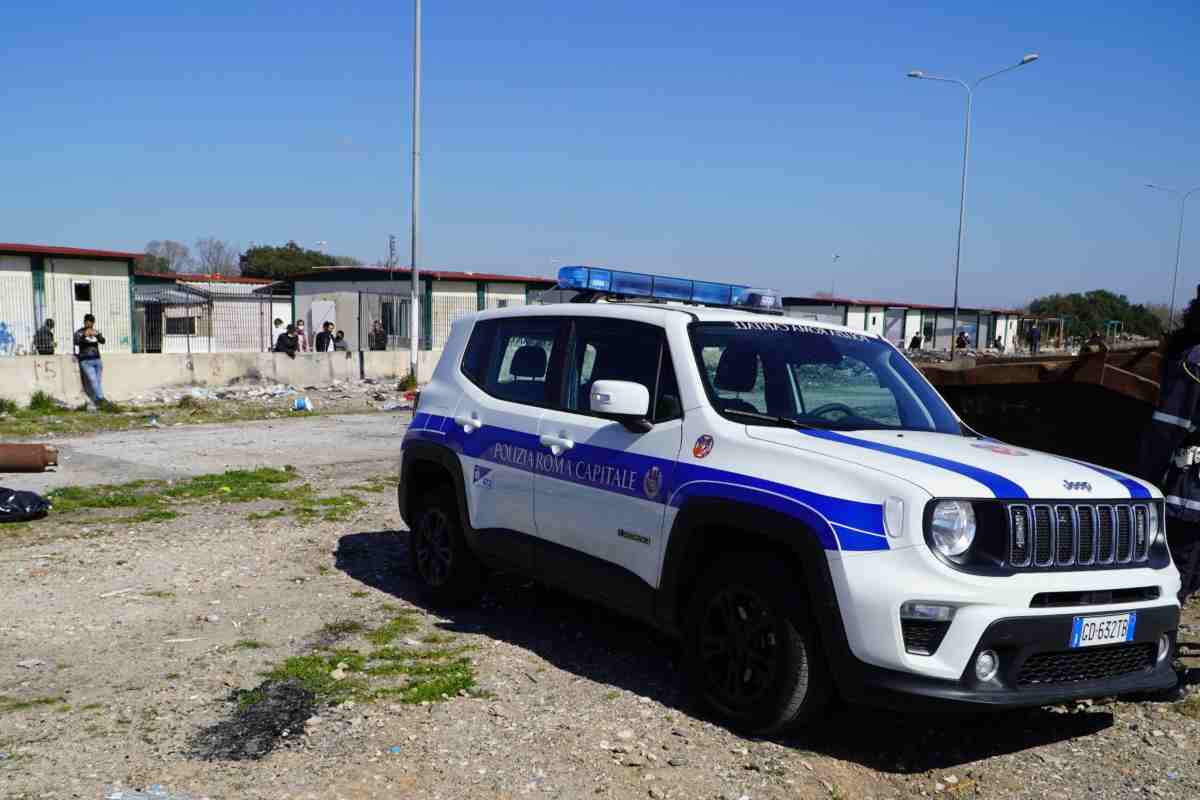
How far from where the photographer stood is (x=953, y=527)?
4.04 meters

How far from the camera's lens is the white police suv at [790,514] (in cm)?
401

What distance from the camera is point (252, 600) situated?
6.71 meters

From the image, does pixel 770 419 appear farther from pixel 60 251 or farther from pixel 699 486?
pixel 60 251

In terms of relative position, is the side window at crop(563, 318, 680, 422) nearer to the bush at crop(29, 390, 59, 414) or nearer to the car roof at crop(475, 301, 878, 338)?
the car roof at crop(475, 301, 878, 338)

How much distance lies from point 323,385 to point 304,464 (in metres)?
11.7

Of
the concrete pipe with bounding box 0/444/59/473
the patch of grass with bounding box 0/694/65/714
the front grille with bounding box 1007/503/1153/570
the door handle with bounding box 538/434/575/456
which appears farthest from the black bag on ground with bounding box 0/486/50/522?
the front grille with bounding box 1007/503/1153/570

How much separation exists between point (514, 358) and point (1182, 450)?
3.65 meters

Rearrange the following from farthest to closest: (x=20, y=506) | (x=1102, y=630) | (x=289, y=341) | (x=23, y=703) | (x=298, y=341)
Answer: (x=298, y=341) → (x=289, y=341) → (x=20, y=506) → (x=23, y=703) → (x=1102, y=630)

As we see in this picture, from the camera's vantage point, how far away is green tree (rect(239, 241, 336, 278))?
279ft

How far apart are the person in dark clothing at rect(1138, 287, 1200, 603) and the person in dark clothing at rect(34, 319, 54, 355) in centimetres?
2901

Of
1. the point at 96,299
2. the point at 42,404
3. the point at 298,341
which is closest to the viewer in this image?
the point at 42,404

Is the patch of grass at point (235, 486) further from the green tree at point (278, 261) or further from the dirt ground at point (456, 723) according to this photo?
the green tree at point (278, 261)

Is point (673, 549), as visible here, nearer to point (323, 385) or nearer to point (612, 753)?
point (612, 753)

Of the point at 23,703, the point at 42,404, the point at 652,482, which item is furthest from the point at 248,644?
A: the point at 42,404
